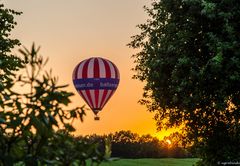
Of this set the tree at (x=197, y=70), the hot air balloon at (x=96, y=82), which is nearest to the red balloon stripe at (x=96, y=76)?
the hot air balloon at (x=96, y=82)

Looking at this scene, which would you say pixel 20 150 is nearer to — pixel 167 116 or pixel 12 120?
pixel 12 120

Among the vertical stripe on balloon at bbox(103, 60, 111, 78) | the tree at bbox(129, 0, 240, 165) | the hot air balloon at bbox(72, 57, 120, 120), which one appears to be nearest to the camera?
the tree at bbox(129, 0, 240, 165)

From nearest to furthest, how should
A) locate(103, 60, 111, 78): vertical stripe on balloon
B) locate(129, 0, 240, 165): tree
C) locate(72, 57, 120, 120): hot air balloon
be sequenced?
locate(129, 0, 240, 165): tree, locate(72, 57, 120, 120): hot air balloon, locate(103, 60, 111, 78): vertical stripe on balloon

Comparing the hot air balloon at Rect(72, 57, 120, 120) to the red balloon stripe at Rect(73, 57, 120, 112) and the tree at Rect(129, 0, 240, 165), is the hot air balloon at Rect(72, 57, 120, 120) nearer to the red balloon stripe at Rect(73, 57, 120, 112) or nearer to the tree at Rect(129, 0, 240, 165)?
the red balloon stripe at Rect(73, 57, 120, 112)

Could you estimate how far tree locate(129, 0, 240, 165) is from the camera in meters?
32.1

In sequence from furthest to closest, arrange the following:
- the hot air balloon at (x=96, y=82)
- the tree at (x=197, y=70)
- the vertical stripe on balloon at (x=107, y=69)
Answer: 1. the vertical stripe on balloon at (x=107, y=69)
2. the hot air balloon at (x=96, y=82)
3. the tree at (x=197, y=70)

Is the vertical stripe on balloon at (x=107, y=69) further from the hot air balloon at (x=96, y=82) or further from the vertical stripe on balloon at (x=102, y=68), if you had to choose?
the vertical stripe on balloon at (x=102, y=68)

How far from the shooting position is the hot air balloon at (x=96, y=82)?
158ft

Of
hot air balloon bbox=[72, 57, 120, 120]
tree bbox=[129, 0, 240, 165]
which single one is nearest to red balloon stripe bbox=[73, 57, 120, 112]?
hot air balloon bbox=[72, 57, 120, 120]

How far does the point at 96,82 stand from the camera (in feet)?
159

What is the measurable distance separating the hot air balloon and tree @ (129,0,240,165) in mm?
9570

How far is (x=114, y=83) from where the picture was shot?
48.0m

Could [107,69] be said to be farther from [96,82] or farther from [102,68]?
[96,82]

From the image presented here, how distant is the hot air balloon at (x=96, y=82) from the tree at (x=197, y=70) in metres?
9.57
